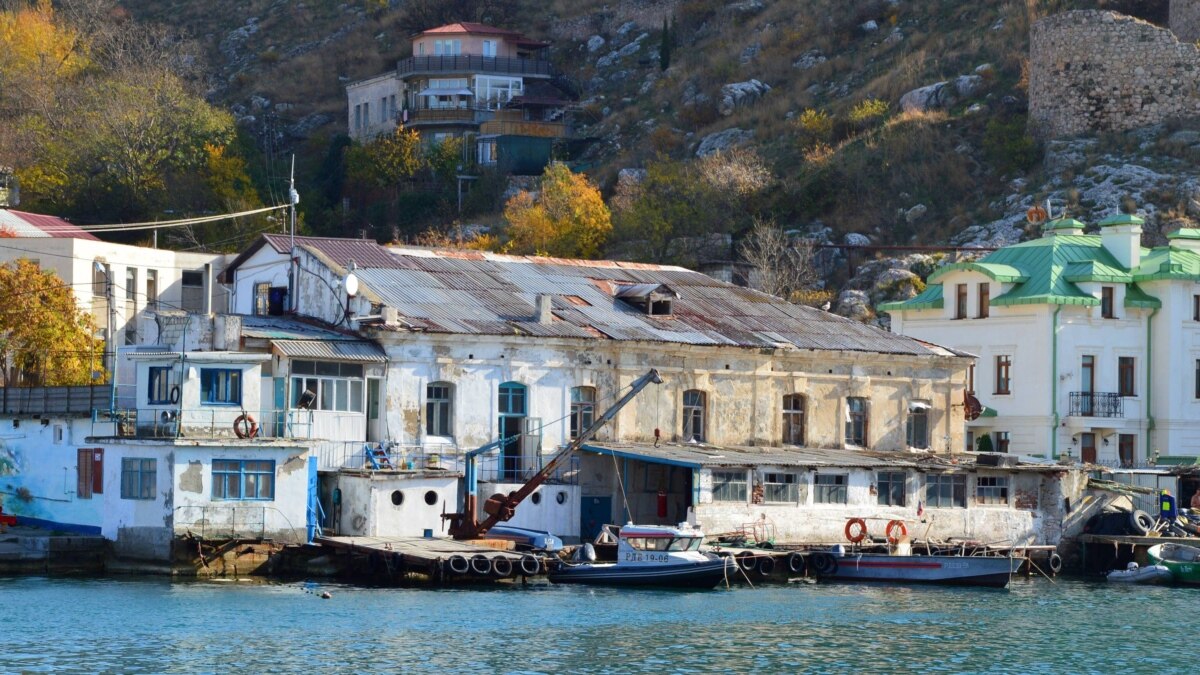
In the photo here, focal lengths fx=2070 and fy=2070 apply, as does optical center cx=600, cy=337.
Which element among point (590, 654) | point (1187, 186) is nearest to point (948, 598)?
point (590, 654)

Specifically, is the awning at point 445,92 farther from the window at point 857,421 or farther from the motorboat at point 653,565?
the motorboat at point 653,565

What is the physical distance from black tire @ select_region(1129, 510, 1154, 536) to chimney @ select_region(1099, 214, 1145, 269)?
12855mm

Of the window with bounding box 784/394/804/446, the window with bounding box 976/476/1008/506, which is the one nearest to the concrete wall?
the window with bounding box 976/476/1008/506

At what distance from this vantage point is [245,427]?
5525 cm

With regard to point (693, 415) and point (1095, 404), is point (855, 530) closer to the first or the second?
point (693, 415)

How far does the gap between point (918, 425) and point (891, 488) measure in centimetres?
660

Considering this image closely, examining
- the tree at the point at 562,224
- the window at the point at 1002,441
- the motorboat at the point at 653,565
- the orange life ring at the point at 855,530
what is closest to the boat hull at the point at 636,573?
the motorboat at the point at 653,565

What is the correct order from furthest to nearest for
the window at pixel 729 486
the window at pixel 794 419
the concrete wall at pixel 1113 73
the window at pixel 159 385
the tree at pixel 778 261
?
the concrete wall at pixel 1113 73 < the tree at pixel 778 261 < the window at pixel 794 419 < the window at pixel 729 486 < the window at pixel 159 385

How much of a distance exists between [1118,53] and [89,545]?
56270 mm

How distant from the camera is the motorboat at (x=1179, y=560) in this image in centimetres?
6234

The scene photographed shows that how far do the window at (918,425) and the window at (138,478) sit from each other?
26579 mm

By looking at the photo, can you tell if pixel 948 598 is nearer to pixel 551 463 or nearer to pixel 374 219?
pixel 551 463

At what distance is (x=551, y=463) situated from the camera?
59.4 metres

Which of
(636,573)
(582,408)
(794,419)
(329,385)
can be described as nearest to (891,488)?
(794,419)
